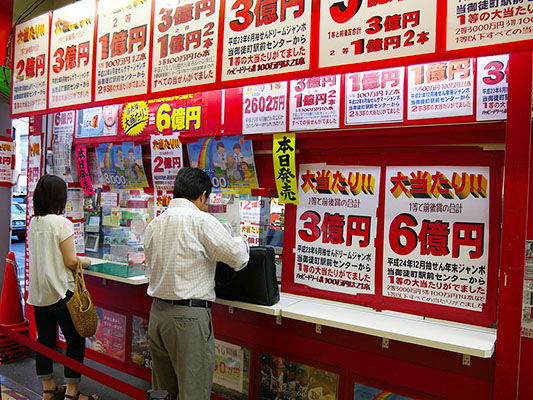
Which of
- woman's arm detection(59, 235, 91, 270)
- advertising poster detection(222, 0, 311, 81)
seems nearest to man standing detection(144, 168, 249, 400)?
advertising poster detection(222, 0, 311, 81)

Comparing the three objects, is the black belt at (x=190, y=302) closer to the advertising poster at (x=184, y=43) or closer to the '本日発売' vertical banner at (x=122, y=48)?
the advertising poster at (x=184, y=43)

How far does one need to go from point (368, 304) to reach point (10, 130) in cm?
454

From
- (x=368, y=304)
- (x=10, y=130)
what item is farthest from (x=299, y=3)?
(x=10, y=130)

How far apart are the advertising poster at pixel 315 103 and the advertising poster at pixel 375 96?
0.29 feet

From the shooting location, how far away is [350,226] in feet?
9.75

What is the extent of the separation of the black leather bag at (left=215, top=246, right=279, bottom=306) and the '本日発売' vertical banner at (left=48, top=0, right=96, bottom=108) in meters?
1.87

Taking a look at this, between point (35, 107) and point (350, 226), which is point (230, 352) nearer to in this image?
point (350, 226)

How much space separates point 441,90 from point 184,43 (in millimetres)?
1734

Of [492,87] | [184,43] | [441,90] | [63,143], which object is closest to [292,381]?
[441,90]

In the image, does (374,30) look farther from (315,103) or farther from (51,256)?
(51,256)

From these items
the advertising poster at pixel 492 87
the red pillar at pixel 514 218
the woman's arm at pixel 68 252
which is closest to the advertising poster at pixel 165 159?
the woman's arm at pixel 68 252

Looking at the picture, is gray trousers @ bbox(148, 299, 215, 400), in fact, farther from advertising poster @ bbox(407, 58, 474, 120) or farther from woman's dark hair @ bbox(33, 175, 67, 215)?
advertising poster @ bbox(407, 58, 474, 120)

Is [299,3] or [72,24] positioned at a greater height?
[72,24]

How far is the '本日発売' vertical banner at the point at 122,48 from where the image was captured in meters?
3.09
